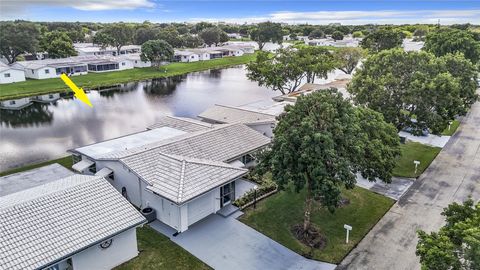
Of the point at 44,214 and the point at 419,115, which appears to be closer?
the point at 44,214

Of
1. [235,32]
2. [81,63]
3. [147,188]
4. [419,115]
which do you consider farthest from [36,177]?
[235,32]

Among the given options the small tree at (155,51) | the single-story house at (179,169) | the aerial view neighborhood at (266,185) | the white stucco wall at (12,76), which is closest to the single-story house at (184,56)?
the small tree at (155,51)

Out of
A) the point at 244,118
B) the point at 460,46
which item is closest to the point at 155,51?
the point at 244,118

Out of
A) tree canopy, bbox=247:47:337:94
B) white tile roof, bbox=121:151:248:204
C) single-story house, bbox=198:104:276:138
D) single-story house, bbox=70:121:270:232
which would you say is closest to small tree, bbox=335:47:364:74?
tree canopy, bbox=247:47:337:94

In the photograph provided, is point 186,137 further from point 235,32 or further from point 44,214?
point 235,32

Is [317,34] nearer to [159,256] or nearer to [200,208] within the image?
[200,208]

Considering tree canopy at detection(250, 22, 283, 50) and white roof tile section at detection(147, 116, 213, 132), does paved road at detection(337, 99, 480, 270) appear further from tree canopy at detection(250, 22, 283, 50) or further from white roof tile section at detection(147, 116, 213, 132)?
tree canopy at detection(250, 22, 283, 50)
